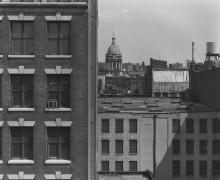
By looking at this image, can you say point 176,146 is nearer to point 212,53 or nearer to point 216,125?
point 216,125

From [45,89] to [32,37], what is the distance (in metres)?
3.13

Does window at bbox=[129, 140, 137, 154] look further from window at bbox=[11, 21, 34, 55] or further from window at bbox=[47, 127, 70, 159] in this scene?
window at bbox=[11, 21, 34, 55]

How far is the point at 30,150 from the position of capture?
2505 centimetres

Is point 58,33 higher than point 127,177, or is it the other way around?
point 58,33

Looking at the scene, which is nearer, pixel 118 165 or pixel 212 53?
pixel 118 165

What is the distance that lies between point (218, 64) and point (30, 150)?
220 ft

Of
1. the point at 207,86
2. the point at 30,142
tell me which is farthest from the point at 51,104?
the point at 207,86

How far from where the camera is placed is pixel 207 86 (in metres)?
73.6

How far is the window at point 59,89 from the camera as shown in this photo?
25094 millimetres

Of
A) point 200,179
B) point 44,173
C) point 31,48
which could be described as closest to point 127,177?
point 44,173

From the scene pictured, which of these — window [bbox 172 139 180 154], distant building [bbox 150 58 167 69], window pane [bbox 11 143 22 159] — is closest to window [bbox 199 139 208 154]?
window [bbox 172 139 180 154]

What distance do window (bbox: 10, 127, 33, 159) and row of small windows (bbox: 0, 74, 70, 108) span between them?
1.40 metres

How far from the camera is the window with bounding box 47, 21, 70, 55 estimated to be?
25.1 metres

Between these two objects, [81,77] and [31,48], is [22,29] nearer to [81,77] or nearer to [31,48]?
[31,48]
